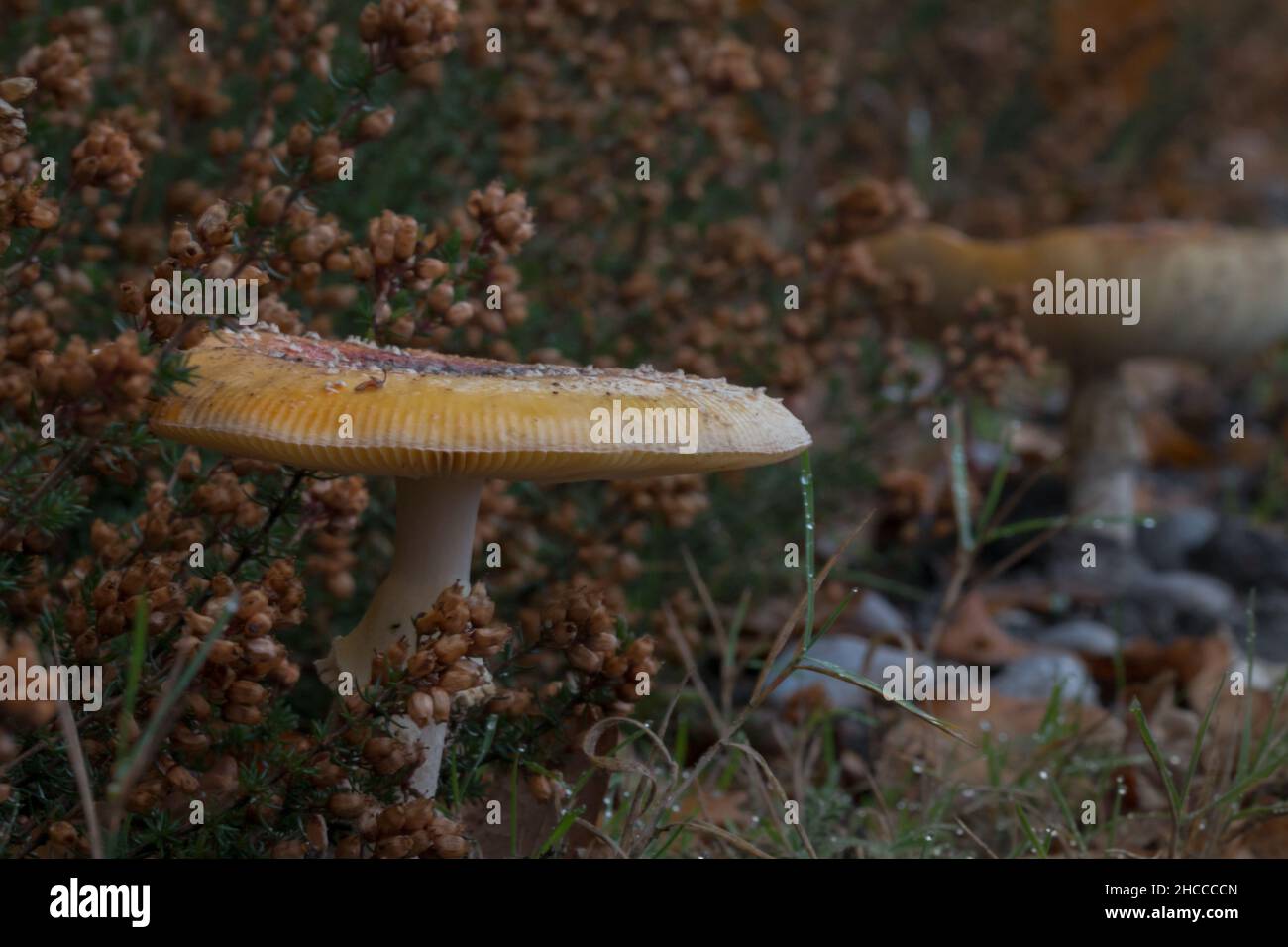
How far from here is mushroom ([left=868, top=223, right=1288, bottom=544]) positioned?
3316 millimetres

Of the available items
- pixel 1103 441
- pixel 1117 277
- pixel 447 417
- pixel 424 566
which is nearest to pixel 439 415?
pixel 447 417

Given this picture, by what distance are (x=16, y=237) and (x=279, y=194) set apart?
17.5 inches

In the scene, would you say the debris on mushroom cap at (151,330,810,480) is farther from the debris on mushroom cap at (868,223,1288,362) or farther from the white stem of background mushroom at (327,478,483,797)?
A: the debris on mushroom cap at (868,223,1288,362)

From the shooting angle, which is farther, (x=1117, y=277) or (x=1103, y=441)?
(x=1103, y=441)

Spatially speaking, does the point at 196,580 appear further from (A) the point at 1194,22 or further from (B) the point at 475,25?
(A) the point at 1194,22

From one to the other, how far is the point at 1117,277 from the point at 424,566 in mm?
2248

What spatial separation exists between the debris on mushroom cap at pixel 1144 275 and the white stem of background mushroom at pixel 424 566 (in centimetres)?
195

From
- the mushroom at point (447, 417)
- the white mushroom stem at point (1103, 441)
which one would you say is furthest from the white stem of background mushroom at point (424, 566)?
the white mushroom stem at point (1103, 441)

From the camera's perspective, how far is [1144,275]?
3.34 metres

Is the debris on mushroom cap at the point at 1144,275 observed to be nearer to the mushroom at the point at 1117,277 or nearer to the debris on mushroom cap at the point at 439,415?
the mushroom at the point at 1117,277

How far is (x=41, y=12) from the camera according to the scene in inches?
101

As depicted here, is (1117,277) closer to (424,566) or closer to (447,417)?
(424,566)

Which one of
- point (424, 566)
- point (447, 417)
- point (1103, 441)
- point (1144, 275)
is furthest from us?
point (1103, 441)

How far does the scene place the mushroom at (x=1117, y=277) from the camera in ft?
10.9
